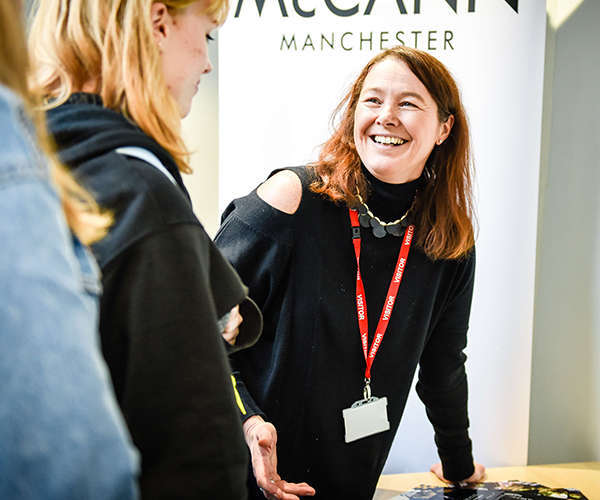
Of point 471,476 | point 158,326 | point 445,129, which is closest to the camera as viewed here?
point 158,326

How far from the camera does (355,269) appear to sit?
64.4 inches

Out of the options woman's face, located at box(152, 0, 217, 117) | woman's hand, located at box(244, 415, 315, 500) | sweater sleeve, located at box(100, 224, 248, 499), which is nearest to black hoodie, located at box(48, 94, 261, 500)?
sweater sleeve, located at box(100, 224, 248, 499)

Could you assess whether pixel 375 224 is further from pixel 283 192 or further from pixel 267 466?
pixel 267 466

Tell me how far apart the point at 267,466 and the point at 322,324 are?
0.37 m

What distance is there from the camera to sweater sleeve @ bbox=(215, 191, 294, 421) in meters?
1.53

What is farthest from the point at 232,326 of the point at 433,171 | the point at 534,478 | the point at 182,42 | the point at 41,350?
the point at 534,478

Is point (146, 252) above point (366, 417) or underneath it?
above

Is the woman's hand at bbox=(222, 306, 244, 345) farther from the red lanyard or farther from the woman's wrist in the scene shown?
the red lanyard

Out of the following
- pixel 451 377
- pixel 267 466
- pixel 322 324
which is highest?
pixel 322 324

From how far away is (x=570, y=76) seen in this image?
256 cm

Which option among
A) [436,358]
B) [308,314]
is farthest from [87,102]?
[436,358]

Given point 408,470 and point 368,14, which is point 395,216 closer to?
point 368,14

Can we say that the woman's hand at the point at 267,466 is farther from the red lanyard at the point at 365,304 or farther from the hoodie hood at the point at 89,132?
the hoodie hood at the point at 89,132

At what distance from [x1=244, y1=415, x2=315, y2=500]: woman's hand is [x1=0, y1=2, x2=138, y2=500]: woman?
1.04 meters
